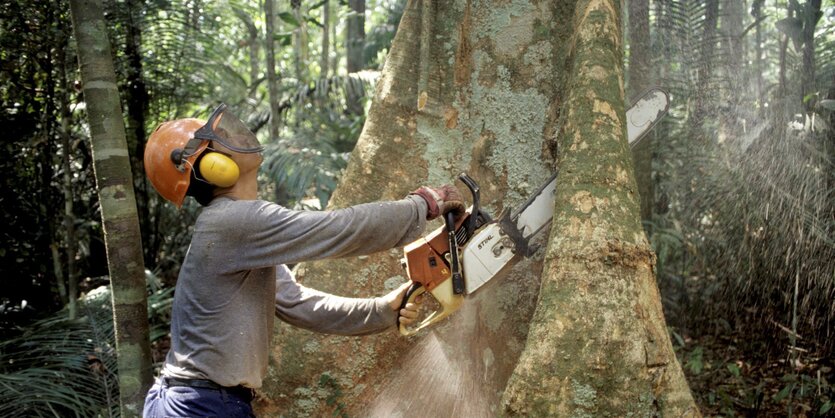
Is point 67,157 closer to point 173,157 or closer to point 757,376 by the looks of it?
point 173,157

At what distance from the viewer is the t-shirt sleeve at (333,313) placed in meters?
2.28

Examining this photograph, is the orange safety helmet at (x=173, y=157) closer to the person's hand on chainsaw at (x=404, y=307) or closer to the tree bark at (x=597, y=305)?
the person's hand on chainsaw at (x=404, y=307)

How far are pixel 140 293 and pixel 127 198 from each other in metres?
0.38

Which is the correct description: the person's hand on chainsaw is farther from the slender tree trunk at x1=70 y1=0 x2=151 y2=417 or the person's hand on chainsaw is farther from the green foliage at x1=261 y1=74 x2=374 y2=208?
the green foliage at x1=261 y1=74 x2=374 y2=208

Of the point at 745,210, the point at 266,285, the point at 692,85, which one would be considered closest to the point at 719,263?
the point at 745,210

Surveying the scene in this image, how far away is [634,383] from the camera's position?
183cm

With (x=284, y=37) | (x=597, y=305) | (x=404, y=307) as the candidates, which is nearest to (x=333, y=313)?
(x=404, y=307)

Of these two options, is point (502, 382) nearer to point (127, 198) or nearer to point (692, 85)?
point (127, 198)

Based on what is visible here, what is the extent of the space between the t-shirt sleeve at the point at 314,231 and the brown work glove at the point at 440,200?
9cm

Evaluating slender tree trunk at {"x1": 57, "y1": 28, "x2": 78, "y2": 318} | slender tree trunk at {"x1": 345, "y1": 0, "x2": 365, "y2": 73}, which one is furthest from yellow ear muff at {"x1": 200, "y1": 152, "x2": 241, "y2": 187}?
slender tree trunk at {"x1": 345, "y1": 0, "x2": 365, "y2": 73}

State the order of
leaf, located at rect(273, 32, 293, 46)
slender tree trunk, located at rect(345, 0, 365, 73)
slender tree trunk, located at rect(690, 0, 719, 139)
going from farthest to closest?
1. slender tree trunk, located at rect(345, 0, 365, 73)
2. leaf, located at rect(273, 32, 293, 46)
3. slender tree trunk, located at rect(690, 0, 719, 139)

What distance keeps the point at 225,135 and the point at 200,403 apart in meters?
0.80

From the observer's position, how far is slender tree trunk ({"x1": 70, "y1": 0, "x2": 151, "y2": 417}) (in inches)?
97.4

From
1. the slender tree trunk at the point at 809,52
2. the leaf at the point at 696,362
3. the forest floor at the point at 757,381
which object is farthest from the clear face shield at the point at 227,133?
the slender tree trunk at the point at 809,52
